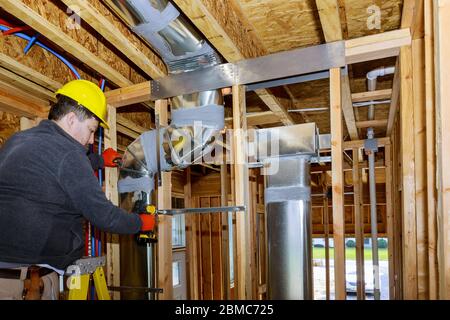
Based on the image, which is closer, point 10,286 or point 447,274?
point 447,274

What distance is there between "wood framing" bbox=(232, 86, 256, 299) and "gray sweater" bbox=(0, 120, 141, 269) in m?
0.77

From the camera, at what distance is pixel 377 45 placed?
1864 mm

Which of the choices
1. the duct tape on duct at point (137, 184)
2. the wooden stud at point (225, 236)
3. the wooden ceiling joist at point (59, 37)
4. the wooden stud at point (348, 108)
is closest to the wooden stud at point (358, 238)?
the wooden stud at point (348, 108)

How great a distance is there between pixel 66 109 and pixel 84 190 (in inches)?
17.1

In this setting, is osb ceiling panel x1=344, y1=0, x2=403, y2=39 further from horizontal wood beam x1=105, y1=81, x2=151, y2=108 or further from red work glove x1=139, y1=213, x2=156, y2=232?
red work glove x1=139, y1=213, x2=156, y2=232

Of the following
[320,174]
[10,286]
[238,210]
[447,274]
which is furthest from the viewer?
[320,174]

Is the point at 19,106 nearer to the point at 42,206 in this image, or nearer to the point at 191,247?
the point at 42,206

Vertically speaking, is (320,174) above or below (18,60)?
below

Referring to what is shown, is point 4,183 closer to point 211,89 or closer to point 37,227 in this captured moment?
point 37,227

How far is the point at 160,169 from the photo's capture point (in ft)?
7.58

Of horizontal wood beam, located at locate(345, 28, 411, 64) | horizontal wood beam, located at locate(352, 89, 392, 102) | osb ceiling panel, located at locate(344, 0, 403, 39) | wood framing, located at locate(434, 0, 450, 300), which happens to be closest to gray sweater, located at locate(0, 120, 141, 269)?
wood framing, located at locate(434, 0, 450, 300)
